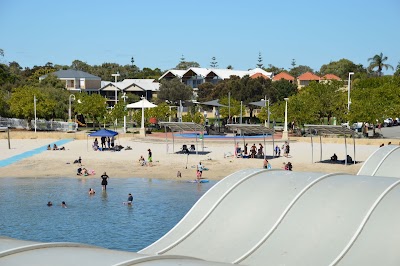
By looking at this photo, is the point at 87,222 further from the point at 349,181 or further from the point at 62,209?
the point at 349,181

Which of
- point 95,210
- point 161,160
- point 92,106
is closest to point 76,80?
point 92,106

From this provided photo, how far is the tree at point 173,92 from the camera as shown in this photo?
93.2m

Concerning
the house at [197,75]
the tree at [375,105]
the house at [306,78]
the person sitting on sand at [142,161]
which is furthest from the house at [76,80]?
the person sitting on sand at [142,161]

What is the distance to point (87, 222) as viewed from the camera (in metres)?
24.1

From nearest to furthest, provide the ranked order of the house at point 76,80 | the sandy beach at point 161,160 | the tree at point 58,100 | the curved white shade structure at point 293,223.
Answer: the curved white shade structure at point 293,223 → the sandy beach at point 161,160 → the tree at point 58,100 → the house at point 76,80

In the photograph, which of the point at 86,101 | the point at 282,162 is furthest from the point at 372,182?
the point at 86,101

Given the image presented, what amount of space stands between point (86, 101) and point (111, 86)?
35793mm

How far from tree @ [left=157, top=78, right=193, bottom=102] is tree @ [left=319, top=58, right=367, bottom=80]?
36.8 m

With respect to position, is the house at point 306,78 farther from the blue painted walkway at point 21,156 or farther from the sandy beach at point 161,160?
the blue painted walkway at point 21,156

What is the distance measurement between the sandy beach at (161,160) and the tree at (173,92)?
1626 inches

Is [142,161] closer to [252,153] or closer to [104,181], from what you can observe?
[252,153]

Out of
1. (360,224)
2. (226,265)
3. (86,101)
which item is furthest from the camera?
(86,101)

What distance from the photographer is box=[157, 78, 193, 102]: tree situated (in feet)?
306

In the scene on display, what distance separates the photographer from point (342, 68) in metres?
134
